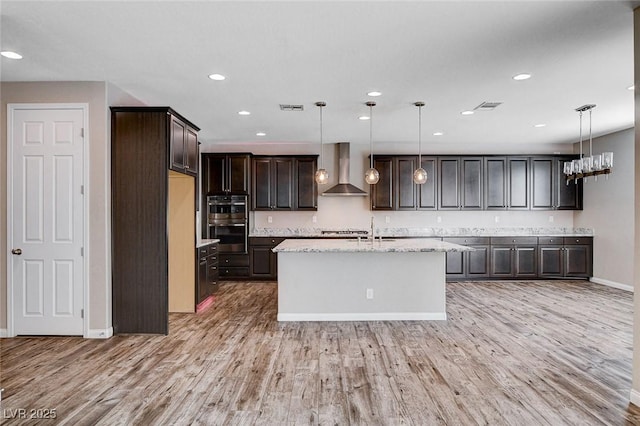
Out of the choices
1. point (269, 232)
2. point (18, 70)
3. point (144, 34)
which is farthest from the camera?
point (269, 232)

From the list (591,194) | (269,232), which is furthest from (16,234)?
(591,194)

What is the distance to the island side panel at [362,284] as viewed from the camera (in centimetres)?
497

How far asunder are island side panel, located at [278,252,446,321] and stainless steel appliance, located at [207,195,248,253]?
109 inches

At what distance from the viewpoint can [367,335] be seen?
14.2 feet

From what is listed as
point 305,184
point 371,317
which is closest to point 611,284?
point 371,317

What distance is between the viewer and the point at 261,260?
24.9 feet

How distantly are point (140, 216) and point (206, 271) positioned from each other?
163cm

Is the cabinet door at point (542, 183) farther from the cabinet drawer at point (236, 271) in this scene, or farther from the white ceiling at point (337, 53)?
the cabinet drawer at point (236, 271)

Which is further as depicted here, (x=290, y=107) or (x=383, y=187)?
(x=383, y=187)

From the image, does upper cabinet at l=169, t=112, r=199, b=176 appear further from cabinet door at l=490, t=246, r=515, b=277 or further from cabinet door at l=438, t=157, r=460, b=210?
cabinet door at l=490, t=246, r=515, b=277

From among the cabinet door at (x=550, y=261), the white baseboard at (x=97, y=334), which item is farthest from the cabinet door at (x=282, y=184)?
the cabinet door at (x=550, y=261)

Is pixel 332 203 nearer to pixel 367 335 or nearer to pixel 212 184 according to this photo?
pixel 212 184

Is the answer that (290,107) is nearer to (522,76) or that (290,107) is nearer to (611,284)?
(522,76)

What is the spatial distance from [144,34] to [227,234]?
4.89 m
